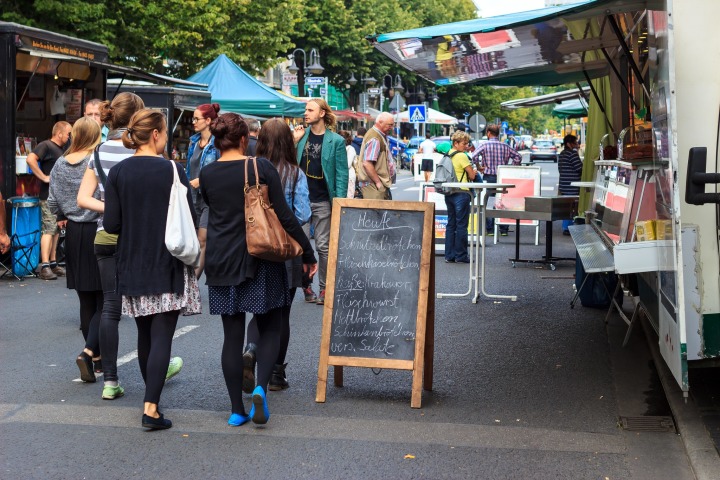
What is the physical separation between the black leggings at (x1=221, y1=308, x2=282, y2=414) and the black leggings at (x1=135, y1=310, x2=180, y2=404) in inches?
13.0

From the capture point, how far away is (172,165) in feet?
20.1

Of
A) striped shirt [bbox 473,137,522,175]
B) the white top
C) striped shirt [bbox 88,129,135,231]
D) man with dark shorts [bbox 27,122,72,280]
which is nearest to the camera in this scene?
striped shirt [bbox 88,129,135,231]

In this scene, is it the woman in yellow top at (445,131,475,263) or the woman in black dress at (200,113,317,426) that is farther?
the woman in yellow top at (445,131,475,263)

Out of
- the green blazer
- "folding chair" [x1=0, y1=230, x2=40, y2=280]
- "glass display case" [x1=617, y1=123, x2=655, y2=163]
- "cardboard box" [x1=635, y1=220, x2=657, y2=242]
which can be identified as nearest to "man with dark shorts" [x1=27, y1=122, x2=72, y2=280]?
"folding chair" [x1=0, y1=230, x2=40, y2=280]

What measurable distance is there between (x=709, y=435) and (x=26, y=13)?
19.0 m

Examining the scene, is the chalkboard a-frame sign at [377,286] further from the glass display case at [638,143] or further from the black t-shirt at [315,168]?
the black t-shirt at [315,168]

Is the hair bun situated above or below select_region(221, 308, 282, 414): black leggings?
above

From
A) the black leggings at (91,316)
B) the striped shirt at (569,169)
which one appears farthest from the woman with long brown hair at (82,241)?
the striped shirt at (569,169)

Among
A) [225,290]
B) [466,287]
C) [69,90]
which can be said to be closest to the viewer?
[225,290]

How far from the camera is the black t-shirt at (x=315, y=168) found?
10.6 m

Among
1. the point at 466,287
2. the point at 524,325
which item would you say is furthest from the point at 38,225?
the point at 524,325

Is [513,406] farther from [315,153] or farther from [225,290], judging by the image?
[315,153]

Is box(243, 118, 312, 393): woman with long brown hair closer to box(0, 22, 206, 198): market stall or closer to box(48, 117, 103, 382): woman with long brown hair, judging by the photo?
box(48, 117, 103, 382): woman with long brown hair

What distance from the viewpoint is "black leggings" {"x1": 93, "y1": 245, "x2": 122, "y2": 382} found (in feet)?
22.3
